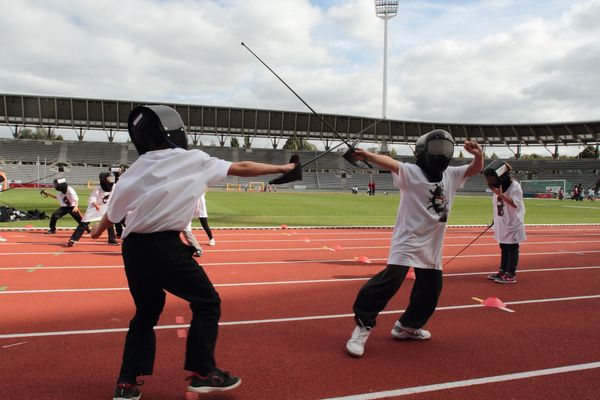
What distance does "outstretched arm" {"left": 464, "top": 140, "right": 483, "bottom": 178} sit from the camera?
3945mm

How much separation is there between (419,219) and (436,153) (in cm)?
62

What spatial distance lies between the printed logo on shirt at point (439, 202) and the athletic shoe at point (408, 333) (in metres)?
1.18

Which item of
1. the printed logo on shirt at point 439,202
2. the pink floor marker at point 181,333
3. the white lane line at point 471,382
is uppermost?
the printed logo on shirt at point 439,202

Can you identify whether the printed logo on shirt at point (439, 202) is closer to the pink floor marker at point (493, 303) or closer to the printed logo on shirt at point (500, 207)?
the pink floor marker at point (493, 303)

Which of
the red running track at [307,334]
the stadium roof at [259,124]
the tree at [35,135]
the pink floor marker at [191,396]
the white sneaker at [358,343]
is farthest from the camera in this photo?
the tree at [35,135]

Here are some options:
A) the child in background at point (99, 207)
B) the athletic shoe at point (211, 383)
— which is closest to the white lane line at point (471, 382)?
the athletic shoe at point (211, 383)

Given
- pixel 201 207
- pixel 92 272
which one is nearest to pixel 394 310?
pixel 92 272

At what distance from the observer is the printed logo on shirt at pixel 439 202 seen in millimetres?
3881

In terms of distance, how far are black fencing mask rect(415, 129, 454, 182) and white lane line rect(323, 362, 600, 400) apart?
1.73 metres

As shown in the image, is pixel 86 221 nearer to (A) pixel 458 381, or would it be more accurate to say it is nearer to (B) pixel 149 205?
(B) pixel 149 205

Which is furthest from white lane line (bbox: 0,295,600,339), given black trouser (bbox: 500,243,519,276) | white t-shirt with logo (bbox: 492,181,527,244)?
white t-shirt with logo (bbox: 492,181,527,244)

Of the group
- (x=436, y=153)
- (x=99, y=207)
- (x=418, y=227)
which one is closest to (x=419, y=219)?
(x=418, y=227)

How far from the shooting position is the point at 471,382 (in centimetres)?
338

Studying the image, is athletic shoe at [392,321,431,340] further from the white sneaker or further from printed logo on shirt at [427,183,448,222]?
printed logo on shirt at [427,183,448,222]
